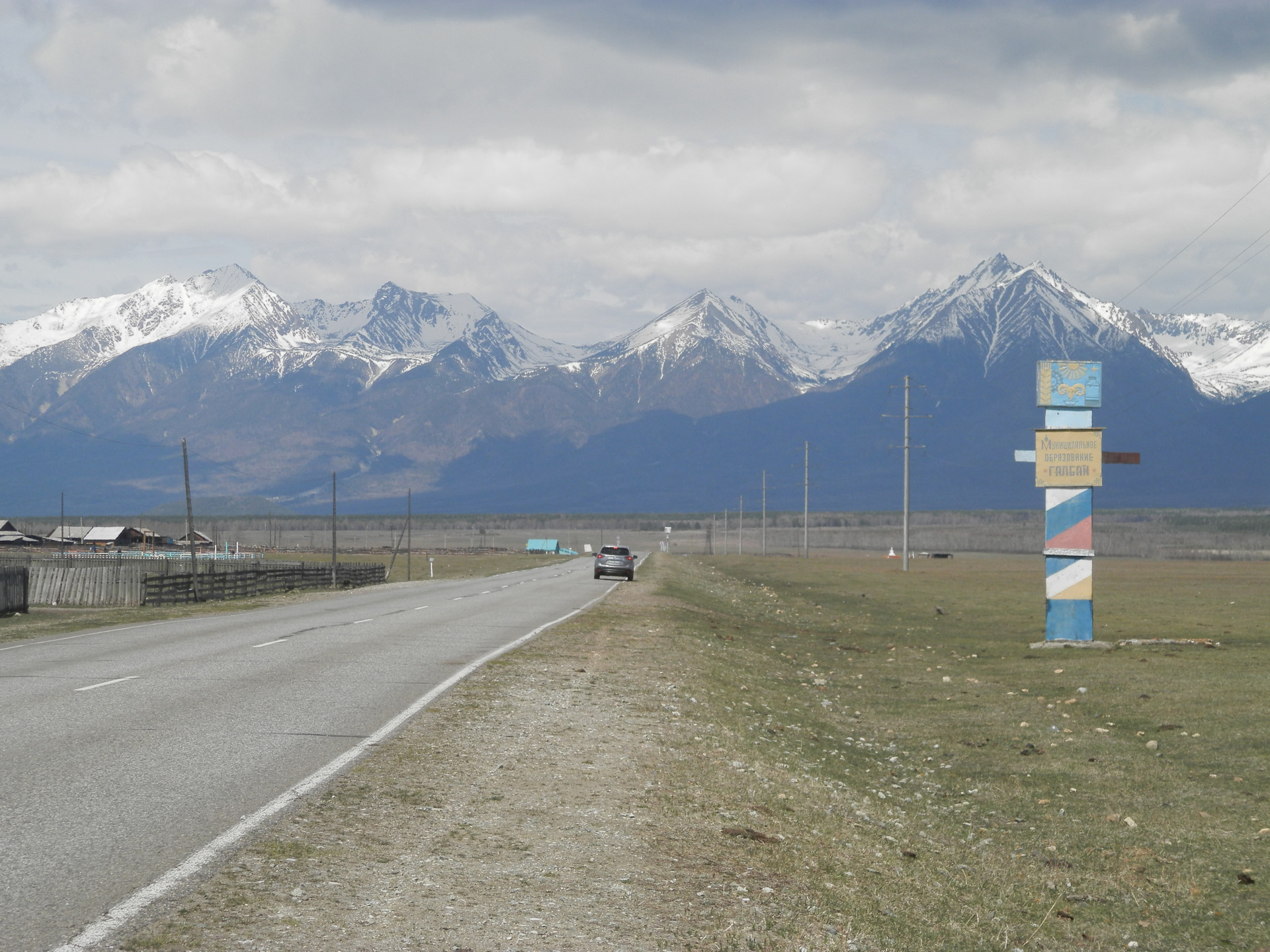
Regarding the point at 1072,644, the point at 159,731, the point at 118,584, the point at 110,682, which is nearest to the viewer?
the point at 159,731

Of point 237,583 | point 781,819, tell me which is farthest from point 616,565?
point 781,819

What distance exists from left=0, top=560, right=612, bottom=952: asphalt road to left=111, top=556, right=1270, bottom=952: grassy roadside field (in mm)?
726

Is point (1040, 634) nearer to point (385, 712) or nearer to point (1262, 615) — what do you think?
point (1262, 615)

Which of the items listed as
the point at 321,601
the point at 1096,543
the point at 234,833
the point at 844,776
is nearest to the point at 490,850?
the point at 234,833

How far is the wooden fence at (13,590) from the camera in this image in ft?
128

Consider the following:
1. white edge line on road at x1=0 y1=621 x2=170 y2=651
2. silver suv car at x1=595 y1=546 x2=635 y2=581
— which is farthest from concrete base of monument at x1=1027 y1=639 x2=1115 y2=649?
silver suv car at x1=595 y1=546 x2=635 y2=581

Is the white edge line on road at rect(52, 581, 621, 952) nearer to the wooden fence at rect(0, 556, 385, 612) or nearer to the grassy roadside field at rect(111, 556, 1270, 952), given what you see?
the grassy roadside field at rect(111, 556, 1270, 952)

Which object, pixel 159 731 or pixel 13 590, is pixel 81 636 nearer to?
pixel 159 731

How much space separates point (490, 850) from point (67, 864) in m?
2.73

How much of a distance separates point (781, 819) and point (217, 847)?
4.44 m

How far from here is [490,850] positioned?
8.38 m

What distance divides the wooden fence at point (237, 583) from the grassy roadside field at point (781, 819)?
29254mm

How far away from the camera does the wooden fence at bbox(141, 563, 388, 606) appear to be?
1799 inches

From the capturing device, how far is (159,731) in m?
12.8
